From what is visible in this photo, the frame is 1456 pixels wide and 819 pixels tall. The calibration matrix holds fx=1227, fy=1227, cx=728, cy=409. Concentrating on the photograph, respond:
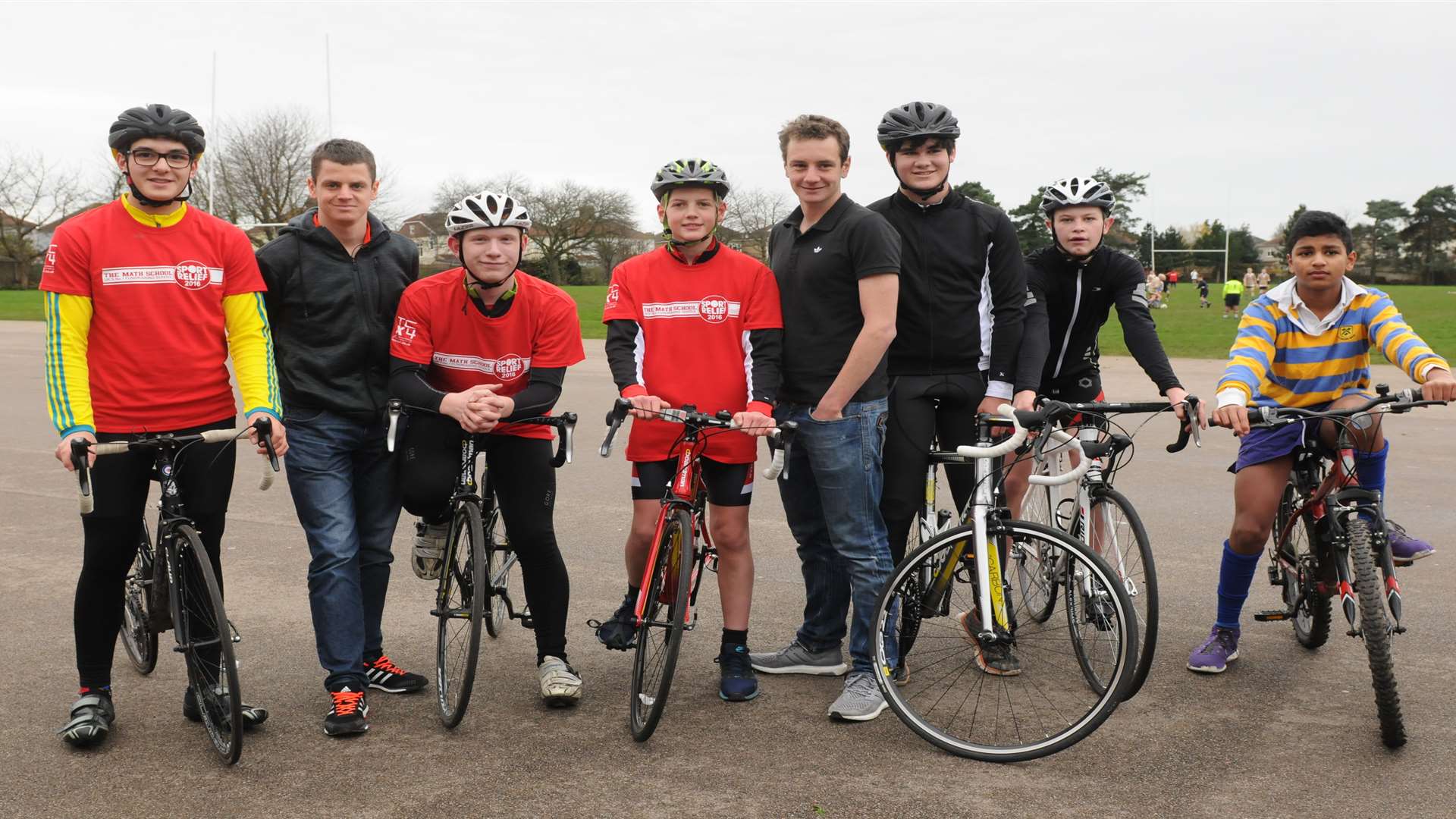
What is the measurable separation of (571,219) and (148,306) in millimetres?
70648

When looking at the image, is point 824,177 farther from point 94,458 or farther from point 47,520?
point 47,520

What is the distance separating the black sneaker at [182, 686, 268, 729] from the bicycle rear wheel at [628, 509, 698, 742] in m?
1.36

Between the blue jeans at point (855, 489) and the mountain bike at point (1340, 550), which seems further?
the blue jeans at point (855, 489)

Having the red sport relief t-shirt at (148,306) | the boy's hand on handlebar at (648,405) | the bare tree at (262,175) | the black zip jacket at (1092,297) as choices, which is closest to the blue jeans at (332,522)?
the red sport relief t-shirt at (148,306)

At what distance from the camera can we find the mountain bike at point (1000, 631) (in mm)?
4082

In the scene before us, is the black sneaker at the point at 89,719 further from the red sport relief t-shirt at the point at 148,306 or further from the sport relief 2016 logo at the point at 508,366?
the sport relief 2016 logo at the point at 508,366

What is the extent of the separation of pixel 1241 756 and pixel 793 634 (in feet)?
6.89

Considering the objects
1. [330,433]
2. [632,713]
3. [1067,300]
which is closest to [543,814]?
[632,713]

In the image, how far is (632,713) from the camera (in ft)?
14.4

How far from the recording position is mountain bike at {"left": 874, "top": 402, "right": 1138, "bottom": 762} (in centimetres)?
408

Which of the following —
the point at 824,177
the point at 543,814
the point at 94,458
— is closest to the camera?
the point at 543,814

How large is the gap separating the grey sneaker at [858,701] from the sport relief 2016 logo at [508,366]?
1.75m

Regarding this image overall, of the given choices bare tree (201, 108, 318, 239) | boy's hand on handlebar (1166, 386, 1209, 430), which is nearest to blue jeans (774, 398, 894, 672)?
boy's hand on handlebar (1166, 386, 1209, 430)

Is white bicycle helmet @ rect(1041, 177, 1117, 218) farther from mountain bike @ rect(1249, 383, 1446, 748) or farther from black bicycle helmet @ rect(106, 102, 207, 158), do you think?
black bicycle helmet @ rect(106, 102, 207, 158)
